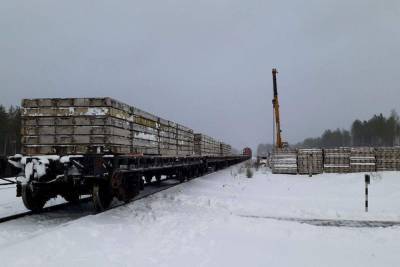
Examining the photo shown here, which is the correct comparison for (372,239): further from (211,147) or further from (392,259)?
(211,147)

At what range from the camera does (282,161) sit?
84.7ft

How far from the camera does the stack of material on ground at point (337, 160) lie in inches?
941

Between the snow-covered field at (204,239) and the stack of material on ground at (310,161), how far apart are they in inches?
531

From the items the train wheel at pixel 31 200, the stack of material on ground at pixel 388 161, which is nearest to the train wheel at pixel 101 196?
the train wheel at pixel 31 200

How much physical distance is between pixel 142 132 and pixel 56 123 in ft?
8.63

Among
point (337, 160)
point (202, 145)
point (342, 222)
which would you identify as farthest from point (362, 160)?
point (342, 222)

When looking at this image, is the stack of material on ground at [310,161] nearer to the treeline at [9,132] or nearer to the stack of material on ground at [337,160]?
the stack of material on ground at [337,160]

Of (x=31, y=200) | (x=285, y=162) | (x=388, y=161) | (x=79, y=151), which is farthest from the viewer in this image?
(x=285, y=162)

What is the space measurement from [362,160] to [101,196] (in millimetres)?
18939

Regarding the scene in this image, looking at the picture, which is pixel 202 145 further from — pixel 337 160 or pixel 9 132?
pixel 9 132

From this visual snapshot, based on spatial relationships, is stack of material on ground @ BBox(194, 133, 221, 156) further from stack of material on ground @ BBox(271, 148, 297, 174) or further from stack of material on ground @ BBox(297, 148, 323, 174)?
stack of material on ground @ BBox(297, 148, 323, 174)

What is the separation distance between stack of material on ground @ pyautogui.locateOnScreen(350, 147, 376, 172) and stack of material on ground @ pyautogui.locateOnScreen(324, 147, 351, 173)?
0.30 metres

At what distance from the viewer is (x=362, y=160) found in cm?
2358

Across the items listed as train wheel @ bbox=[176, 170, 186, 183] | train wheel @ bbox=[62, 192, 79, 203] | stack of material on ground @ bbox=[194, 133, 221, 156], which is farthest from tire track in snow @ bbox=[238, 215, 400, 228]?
stack of material on ground @ bbox=[194, 133, 221, 156]
